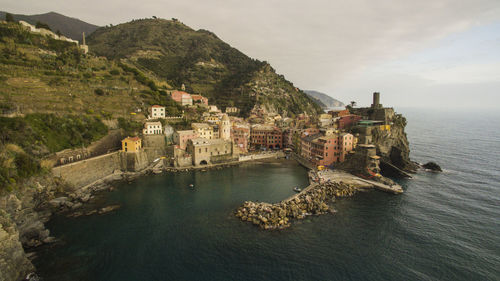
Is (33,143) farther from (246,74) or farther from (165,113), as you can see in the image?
(246,74)

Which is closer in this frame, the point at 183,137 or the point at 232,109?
the point at 183,137

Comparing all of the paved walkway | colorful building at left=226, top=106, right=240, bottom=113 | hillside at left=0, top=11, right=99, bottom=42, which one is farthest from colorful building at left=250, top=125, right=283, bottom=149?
hillside at left=0, top=11, right=99, bottom=42

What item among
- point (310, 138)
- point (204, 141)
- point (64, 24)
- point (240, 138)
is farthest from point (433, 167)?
point (64, 24)

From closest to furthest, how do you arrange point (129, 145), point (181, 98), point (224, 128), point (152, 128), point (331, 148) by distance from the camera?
point (129, 145), point (331, 148), point (152, 128), point (224, 128), point (181, 98)

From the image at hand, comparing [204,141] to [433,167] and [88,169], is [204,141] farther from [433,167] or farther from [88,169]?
[433,167]

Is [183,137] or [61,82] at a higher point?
[61,82]
